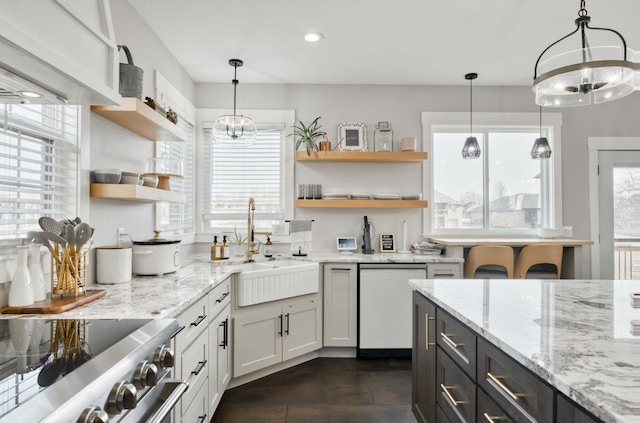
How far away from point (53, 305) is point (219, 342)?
3.67 feet

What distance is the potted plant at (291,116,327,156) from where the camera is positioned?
3791 mm

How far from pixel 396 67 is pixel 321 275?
2.18m

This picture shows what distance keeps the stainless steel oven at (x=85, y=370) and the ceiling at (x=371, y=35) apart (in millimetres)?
2199

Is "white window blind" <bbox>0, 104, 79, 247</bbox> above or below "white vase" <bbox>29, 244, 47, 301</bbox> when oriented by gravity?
above

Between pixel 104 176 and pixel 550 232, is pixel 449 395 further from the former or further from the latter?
pixel 550 232

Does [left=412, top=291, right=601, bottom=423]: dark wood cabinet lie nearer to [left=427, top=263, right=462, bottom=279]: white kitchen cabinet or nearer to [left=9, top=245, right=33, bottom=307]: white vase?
[left=427, top=263, right=462, bottom=279]: white kitchen cabinet

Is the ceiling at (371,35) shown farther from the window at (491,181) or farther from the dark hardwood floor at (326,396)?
the dark hardwood floor at (326,396)

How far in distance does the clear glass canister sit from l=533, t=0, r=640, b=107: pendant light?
2.14 metres

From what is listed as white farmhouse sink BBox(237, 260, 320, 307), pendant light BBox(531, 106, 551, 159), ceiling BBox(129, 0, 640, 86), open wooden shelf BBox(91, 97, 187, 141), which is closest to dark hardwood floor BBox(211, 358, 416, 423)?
white farmhouse sink BBox(237, 260, 320, 307)

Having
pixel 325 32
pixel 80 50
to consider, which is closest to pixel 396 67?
pixel 325 32

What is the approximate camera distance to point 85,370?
0.88 meters

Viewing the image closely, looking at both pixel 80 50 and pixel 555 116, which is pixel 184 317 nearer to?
pixel 80 50

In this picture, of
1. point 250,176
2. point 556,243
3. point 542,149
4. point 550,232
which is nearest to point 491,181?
point 542,149

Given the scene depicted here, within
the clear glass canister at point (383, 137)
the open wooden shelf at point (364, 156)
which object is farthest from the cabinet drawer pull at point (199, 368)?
the clear glass canister at point (383, 137)
